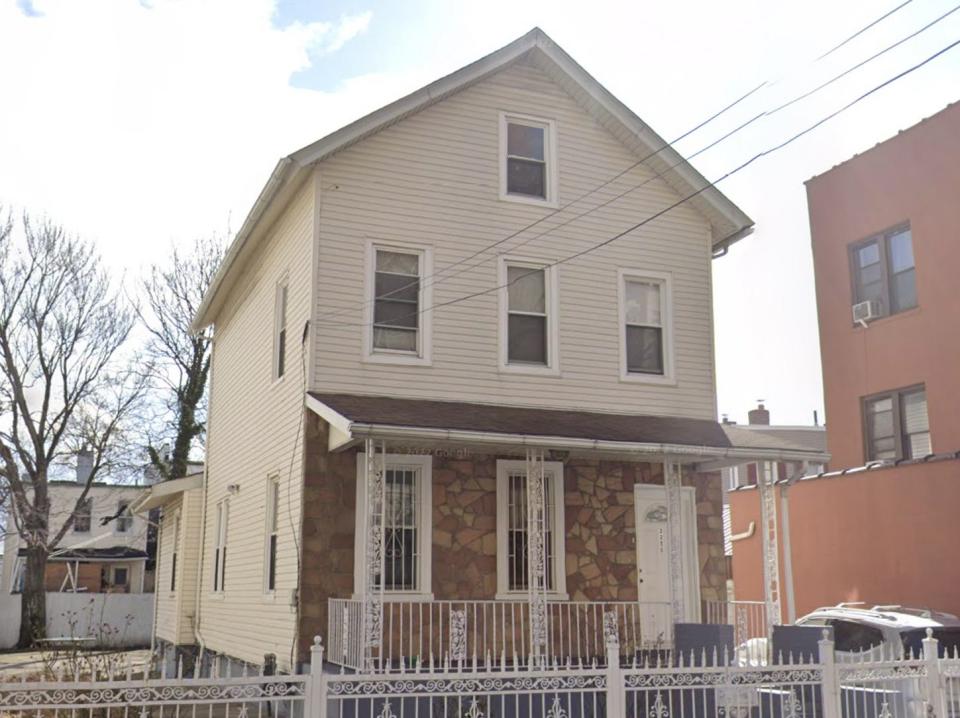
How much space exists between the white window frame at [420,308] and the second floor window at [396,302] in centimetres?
4

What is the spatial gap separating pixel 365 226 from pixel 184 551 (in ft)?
30.5

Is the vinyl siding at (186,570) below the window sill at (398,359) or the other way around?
below

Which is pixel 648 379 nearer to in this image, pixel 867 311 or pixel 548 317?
pixel 548 317

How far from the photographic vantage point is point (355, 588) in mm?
12953

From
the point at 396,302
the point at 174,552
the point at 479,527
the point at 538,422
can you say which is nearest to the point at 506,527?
the point at 479,527

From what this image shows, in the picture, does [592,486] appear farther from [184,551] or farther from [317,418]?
[184,551]

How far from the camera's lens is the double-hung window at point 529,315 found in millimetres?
14898

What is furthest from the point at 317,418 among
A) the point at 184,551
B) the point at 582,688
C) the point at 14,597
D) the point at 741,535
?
the point at 14,597

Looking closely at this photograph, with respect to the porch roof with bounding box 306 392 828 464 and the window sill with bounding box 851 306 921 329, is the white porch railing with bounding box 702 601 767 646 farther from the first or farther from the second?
the window sill with bounding box 851 306 921 329

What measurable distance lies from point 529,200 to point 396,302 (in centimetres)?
265

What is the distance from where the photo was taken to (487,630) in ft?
44.2

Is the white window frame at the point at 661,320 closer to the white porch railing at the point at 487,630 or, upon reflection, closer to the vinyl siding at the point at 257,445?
the white porch railing at the point at 487,630

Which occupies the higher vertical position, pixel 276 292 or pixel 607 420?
pixel 276 292

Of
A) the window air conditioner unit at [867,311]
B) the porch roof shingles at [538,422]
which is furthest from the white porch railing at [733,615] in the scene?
the window air conditioner unit at [867,311]
